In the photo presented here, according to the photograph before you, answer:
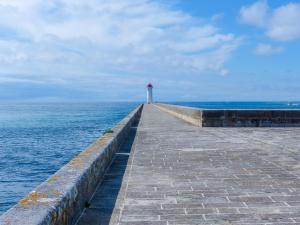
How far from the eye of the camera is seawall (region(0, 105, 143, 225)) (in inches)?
106

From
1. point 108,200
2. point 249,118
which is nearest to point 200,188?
point 108,200

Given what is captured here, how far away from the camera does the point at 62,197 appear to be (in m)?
3.25

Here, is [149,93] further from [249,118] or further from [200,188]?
[200,188]

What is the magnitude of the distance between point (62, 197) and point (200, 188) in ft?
7.04

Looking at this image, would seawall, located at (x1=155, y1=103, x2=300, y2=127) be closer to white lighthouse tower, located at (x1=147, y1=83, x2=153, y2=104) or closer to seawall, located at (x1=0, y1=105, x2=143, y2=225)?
seawall, located at (x1=0, y1=105, x2=143, y2=225)

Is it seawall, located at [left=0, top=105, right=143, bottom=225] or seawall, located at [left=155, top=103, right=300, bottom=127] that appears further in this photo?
seawall, located at [left=155, top=103, right=300, bottom=127]

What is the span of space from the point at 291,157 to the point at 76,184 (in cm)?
476

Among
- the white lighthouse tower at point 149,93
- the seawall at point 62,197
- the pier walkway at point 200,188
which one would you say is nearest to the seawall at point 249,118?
the pier walkway at point 200,188

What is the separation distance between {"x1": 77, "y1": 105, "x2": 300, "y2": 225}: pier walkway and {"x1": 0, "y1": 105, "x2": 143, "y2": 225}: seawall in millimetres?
168

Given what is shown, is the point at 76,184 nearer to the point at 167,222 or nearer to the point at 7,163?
the point at 167,222

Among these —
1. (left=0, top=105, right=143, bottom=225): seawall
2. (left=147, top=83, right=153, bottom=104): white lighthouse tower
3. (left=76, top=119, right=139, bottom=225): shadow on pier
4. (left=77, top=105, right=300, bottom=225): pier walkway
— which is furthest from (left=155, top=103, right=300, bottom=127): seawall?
(left=147, top=83, right=153, bottom=104): white lighthouse tower

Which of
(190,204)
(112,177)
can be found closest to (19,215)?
(190,204)

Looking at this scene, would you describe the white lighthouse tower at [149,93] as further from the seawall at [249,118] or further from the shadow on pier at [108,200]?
the shadow on pier at [108,200]

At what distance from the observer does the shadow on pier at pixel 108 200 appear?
146 inches
